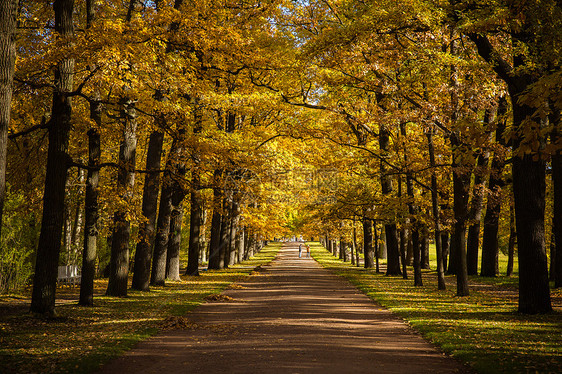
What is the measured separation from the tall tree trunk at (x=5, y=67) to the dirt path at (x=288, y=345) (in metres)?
3.54

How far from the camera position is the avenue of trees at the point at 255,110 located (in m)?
11.5

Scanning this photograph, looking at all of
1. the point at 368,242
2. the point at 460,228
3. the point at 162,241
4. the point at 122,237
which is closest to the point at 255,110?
the point at 162,241

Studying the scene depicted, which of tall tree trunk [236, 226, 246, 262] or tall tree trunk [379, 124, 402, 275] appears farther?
tall tree trunk [236, 226, 246, 262]

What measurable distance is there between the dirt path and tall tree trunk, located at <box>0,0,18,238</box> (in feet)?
11.6

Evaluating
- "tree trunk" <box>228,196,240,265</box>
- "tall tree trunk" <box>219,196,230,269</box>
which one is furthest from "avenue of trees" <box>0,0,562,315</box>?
"tree trunk" <box>228,196,240,265</box>

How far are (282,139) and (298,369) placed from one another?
23.5 meters

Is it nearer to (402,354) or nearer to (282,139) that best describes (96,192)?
(402,354)

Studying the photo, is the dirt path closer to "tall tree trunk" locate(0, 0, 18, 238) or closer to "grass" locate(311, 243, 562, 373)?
"grass" locate(311, 243, 562, 373)

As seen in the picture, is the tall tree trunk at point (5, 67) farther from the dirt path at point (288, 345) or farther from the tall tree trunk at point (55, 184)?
the dirt path at point (288, 345)

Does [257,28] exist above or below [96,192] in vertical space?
above

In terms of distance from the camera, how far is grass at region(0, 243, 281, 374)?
24.7ft

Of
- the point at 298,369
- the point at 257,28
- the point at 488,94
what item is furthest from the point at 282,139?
the point at 298,369

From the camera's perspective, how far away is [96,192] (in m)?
14.5

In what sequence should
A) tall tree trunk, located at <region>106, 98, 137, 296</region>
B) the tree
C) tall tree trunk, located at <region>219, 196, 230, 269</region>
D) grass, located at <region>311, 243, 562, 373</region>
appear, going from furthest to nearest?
1. tall tree trunk, located at <region>219, 196, 230, 269</region>
2. tall tree trunk, located at <region>106, 98, 137, 296</region>
3. the tree
4. grass, located at <region>311, 243, 562, 373</region>
